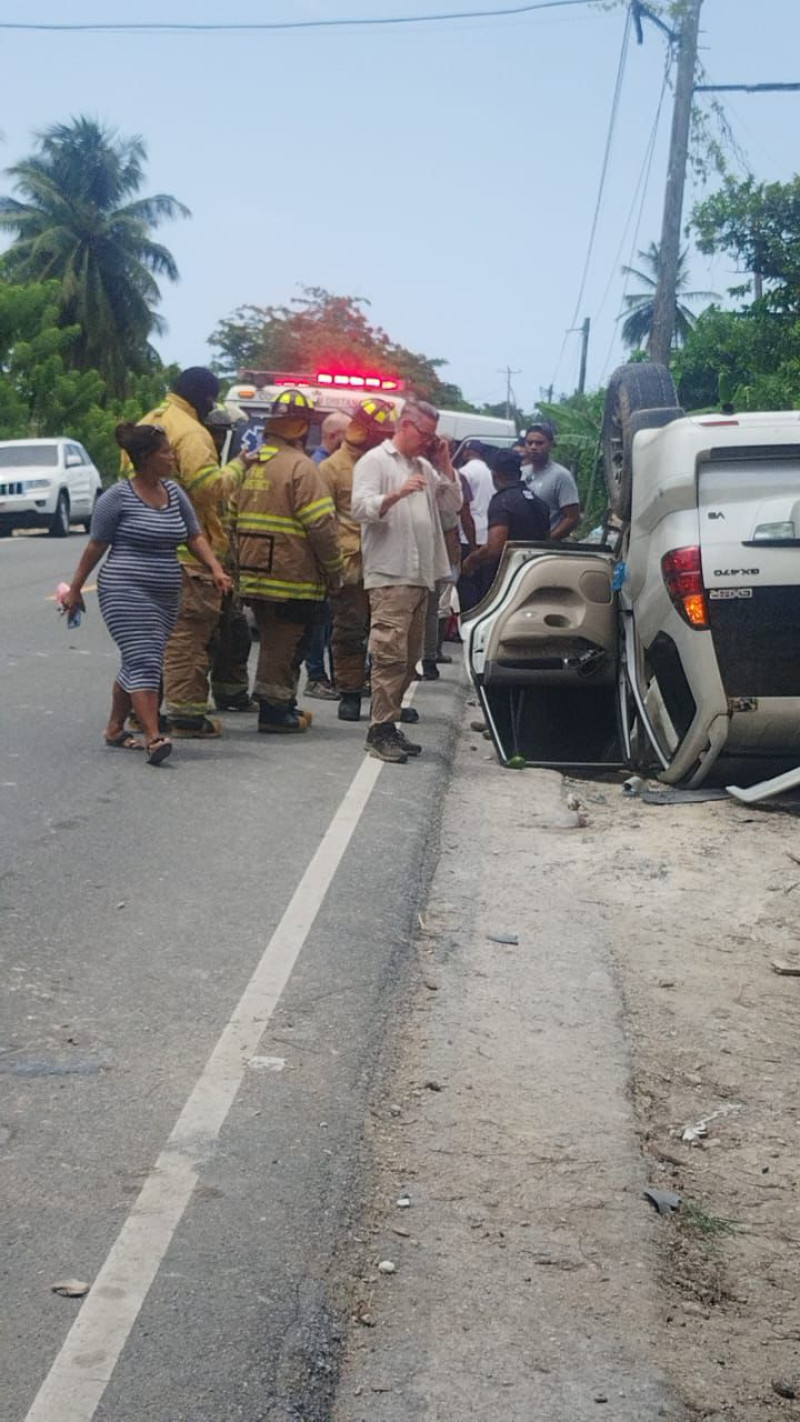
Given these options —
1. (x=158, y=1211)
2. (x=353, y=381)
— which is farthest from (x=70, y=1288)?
(x=353, y=381)

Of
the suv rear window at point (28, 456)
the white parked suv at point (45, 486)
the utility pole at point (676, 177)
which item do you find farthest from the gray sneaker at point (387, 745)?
the suv rear window at point (28, 456)

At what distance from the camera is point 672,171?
987 inches

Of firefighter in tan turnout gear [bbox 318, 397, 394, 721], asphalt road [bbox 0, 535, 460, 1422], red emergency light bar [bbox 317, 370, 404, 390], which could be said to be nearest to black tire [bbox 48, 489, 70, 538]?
red emergency light bar [bbox 317, 370, 404, 390]

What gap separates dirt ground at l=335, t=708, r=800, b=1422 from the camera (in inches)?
143

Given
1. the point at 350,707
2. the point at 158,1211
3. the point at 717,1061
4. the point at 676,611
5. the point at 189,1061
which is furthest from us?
the point at 350,707

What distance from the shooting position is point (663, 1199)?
4.52 metres

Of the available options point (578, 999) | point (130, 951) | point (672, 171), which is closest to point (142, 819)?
point (130, 951)

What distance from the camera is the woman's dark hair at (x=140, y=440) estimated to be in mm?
9945

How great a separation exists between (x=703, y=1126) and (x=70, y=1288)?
1.90m

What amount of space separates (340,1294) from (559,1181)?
846 mm

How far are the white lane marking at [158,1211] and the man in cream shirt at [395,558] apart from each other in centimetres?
375

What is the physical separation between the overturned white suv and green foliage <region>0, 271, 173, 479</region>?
39740mm

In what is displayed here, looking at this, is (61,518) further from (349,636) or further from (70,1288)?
(70,1288)

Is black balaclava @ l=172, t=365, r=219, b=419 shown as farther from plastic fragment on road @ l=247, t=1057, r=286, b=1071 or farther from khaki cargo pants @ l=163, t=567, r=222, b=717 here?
plastic fragment on road @ l=247, t=1057, r=286, b=1071
